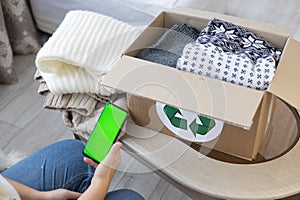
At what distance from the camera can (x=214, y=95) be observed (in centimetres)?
83

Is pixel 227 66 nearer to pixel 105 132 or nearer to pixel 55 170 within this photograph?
pixel 105 132

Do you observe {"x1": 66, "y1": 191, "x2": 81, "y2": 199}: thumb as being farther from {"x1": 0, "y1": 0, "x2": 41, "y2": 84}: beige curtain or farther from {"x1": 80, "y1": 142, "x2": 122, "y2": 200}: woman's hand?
{"x1": 0, "y1": 0, "x2": 41, "y2": 84}: beige curtain

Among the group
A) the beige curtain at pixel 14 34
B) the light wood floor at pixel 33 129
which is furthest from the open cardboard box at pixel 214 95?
the beige curtain at pixel 14 34

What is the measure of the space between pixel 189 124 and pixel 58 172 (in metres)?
0.36

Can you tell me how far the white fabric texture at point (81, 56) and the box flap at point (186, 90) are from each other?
7.1 inches

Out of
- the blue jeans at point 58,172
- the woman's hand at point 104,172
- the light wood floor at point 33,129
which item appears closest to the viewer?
the woman's hand at point 104,172

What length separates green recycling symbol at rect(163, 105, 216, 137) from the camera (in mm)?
869

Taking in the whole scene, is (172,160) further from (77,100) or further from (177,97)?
(77,100)

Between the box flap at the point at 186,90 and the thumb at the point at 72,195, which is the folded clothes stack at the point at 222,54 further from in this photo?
the thumb at the point at 72,195

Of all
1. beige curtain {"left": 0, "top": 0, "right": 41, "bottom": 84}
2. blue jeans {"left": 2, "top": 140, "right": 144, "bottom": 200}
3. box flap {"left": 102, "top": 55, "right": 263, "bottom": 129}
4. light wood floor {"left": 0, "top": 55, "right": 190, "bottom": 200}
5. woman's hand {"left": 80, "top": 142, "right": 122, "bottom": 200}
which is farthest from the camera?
beige curtain {"left": 0, "top": 0, "right": 41, "bottom": 84}

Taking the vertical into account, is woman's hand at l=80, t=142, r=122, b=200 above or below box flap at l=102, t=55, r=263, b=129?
below

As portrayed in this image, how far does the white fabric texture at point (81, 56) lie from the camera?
1106 mm

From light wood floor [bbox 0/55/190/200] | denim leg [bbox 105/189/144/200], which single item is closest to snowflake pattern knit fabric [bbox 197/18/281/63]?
denim leg [bbox 105/189/144/200]

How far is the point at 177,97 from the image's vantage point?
2.78 feet
